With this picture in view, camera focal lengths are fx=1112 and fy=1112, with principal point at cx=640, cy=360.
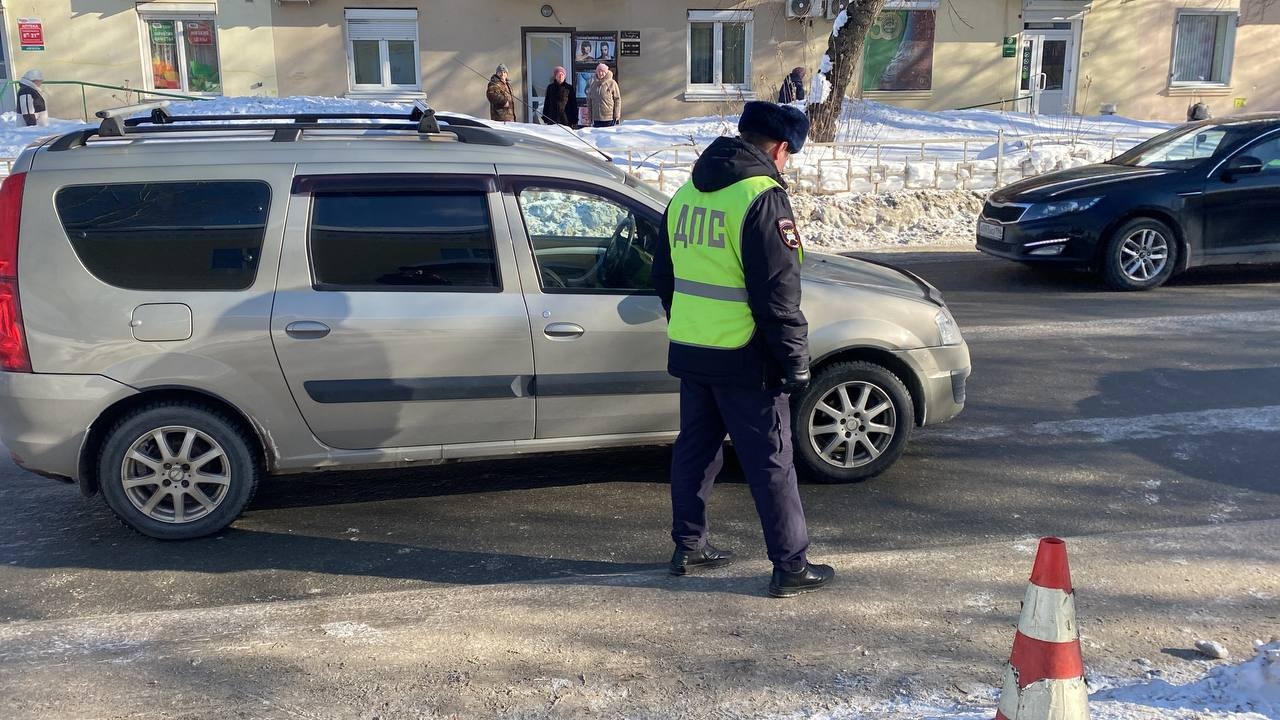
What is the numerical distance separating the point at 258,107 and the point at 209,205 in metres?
14.7

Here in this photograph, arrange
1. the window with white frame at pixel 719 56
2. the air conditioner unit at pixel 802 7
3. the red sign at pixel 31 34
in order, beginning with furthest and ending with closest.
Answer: the window with white frame at pixel 719 56 < the air conditioner unit at pixel 802 7 < the red sign at pixel 31 34

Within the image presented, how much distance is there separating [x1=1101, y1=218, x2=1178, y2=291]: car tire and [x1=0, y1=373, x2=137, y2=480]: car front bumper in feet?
27.5

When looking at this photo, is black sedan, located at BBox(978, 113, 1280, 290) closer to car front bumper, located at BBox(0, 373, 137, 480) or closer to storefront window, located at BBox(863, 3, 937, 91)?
car front bumper, located at BBox(0, 373, 137, 480)

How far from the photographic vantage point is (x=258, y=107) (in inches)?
723

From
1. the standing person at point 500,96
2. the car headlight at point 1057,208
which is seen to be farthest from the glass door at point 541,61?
the car headlight at point 1057,208

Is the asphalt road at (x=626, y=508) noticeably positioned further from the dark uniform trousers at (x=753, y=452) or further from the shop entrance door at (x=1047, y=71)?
the shop entrance door at (x=1047, y=71)

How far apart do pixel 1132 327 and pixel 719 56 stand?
15244mm

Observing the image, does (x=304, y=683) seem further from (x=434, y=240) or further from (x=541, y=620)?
(x=434, y=240)

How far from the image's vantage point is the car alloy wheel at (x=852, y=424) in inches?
208

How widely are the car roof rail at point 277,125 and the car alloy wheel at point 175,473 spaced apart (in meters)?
1.34

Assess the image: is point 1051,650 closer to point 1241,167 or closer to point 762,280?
point 762,280

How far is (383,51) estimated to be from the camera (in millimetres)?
21594

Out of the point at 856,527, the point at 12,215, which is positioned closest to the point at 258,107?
the point at 12,215

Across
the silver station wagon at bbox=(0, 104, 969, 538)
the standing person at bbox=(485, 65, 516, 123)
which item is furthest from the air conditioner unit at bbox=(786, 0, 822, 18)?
the silver station wagon at bbox=(0, 104, 969, 538)
